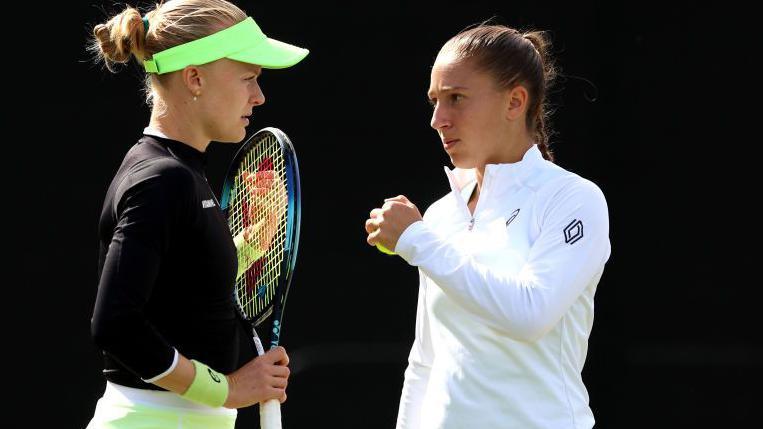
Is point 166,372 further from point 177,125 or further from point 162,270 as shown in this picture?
point 177,125

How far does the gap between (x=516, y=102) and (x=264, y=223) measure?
0.47m

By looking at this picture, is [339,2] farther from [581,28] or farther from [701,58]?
[701,58]

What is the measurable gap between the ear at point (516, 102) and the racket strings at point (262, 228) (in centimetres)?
39

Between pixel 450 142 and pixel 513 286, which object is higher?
pixel 450 142

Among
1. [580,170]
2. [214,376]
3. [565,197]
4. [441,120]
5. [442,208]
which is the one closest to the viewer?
[214,376]

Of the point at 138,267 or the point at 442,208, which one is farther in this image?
the point at 442,208

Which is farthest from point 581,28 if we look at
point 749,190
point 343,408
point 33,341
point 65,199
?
point 33,341

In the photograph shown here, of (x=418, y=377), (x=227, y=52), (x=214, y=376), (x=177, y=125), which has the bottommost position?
(x=418, y=377)

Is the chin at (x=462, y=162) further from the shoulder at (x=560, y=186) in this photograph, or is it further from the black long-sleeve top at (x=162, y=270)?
the black long-sleeve top at (x=162, y=270)

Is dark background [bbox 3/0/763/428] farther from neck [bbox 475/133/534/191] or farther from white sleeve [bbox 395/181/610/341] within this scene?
white sleeve [bbox 395/181/610/341]

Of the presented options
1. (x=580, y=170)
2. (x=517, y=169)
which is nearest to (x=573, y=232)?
(x=517, y=169)

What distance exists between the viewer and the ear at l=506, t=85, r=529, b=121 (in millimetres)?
2033

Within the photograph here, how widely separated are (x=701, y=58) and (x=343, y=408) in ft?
4.11

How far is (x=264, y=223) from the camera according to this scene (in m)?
2.08
